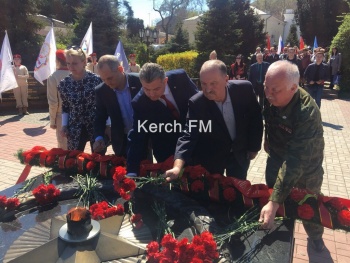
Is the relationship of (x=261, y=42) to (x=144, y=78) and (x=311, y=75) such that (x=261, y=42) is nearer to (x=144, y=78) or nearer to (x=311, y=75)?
(x=311, y=75)

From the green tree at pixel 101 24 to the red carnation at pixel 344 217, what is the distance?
18.7 metres

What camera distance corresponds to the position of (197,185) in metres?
1.99

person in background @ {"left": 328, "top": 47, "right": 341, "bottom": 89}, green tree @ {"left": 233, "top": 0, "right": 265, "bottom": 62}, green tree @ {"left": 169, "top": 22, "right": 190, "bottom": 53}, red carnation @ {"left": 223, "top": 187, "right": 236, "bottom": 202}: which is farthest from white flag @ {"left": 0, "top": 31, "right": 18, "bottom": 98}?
green tree @ {"left": 233, "top": 0, "right": 265, "bottom": 62}

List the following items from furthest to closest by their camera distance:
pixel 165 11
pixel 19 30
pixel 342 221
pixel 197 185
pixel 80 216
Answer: pixel 165 11, pixel 19 30, pixel 197 185, pixel 342 221, pixel 80 216

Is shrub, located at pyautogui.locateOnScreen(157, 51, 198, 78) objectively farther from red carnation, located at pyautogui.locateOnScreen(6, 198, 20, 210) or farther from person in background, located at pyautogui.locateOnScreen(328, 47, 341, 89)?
red carnation, located at pyautogui.locateOnScreen(6, 198, 20, 210)

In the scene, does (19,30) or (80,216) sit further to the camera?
(19,30)

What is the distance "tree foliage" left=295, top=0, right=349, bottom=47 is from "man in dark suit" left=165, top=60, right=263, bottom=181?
27815 mm

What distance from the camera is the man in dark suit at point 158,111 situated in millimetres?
2195

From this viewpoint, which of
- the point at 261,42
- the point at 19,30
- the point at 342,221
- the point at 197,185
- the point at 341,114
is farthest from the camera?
the point at 261,42

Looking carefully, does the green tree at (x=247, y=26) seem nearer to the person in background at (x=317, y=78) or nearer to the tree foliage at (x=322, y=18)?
the tree foliage at (x=322, y=18)

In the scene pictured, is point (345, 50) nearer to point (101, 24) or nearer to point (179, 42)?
point (101, 24)

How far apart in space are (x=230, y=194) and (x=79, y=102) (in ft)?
5.96

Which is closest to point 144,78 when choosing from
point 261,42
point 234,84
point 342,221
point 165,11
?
point 234,84

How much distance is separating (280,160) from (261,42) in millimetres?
23609
